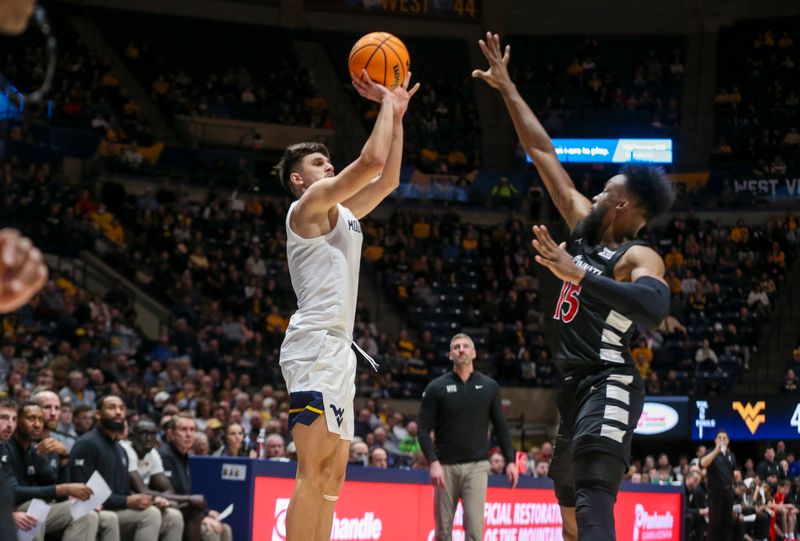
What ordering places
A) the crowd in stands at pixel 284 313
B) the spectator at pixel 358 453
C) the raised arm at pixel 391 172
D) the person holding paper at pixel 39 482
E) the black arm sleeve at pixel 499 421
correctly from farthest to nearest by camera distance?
1. the crowd in stands at pixel 284 313
2. the spectator at pixel 358 453
3. the black arm sleeve at pixel 499 421
4. the person holding paper at pixel 39 482
5. the raised arm at pixel 391 172

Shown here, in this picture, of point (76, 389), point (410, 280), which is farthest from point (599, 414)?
point (410, 280)

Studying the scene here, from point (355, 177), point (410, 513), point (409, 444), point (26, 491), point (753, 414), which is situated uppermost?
point (355, 177)

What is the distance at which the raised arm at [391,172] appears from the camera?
18.7 ft

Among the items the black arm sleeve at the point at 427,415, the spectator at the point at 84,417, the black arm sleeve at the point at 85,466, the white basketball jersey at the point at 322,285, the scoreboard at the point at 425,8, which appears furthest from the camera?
the scoreboard at the point at 425,8

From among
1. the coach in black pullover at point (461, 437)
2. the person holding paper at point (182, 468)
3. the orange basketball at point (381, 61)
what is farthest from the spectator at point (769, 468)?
the orange basketball at point (381, 61)

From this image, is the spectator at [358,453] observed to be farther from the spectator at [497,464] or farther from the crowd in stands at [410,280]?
the crowd in stands at [410,280]

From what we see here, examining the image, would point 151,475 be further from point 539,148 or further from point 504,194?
point 504,194

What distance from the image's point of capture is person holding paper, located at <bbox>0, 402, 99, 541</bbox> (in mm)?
7996

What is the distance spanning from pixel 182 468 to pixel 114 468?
34.8 inches

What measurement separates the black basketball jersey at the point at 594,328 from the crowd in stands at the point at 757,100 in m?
24.6

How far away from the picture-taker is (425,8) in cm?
3297

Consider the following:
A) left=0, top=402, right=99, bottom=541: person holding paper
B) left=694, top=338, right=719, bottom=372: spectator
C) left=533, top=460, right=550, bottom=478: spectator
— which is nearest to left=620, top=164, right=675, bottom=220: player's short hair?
left=0, top=402, right=99, bottom=541: person holding paper

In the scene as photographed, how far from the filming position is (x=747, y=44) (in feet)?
105

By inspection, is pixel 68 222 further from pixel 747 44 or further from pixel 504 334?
pixel 747 44
